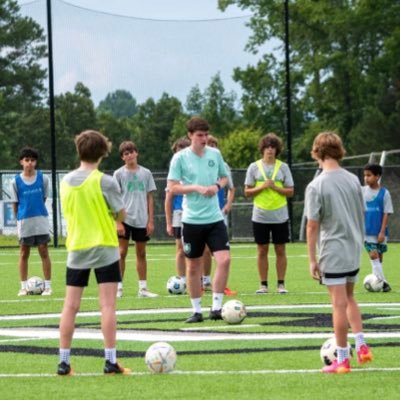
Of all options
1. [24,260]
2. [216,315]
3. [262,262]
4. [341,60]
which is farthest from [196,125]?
[341,60]

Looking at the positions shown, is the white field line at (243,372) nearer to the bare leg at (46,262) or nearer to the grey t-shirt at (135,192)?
the grey t-shirt at (135,192)

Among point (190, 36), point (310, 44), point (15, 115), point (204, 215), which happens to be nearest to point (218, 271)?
point (204, 215)

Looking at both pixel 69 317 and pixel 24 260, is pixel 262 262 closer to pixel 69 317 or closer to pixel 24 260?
pixel 24 260

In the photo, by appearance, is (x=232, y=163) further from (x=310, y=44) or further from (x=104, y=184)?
(x=104, y=184)

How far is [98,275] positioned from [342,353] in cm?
185

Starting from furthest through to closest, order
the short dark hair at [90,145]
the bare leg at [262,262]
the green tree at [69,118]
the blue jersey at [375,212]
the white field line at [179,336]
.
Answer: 1. the green tree at [69,118]
2. the blue jersey at [375,212]
3. the bare leg at [262,262]
4. the white field line at [179,336]
5. the short dark hair at [90,145]

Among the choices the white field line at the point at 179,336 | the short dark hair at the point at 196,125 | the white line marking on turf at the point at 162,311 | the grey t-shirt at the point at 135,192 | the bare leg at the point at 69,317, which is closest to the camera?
the bare leg at the point at 69,317

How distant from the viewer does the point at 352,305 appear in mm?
10062

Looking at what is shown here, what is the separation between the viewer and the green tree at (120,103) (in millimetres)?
40250

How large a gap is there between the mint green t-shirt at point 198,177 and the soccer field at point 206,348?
3.56 feet

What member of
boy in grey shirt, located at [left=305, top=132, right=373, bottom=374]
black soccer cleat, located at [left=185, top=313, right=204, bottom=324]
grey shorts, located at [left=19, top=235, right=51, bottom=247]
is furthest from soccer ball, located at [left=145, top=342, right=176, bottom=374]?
grey shorts, located at [left=19, top=235, right=51, bottom=247]

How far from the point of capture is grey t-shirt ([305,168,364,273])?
9820mm

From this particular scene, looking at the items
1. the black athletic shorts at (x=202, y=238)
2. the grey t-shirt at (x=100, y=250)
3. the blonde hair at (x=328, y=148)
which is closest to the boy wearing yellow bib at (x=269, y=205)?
the black athletic shorts at (x=202, y=238)

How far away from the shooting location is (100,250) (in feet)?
32.2
